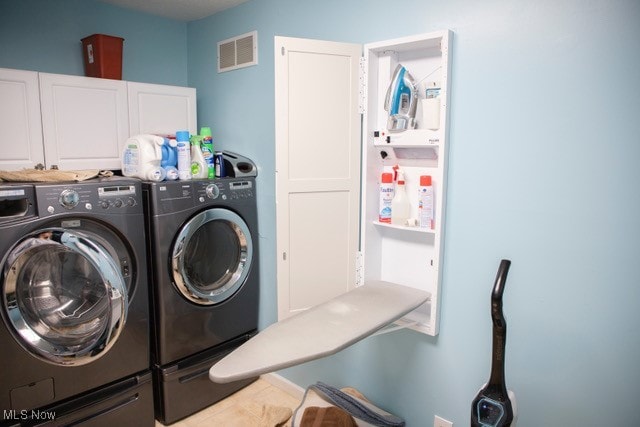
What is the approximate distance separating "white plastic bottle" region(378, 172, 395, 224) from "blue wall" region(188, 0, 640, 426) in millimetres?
308

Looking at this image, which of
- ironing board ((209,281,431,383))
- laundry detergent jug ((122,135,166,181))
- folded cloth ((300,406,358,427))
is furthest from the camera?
laundry detergent jug ((122,135,166,181))

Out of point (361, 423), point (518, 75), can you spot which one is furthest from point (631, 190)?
point (361, 423)

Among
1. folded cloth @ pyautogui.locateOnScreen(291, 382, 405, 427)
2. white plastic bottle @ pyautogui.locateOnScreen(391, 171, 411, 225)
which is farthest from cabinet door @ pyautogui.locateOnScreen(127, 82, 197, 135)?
folded cloth @ pyautogui.locateOnScreen(291, 382, 405, 427)

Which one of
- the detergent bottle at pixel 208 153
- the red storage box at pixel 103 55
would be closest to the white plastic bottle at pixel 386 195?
the detergent bottle at pixel 208 153

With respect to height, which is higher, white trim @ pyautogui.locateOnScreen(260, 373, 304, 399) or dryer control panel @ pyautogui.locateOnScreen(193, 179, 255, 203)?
dryer control panel @ pyautogui.locateOnScreen(193, 179, 255, 203)

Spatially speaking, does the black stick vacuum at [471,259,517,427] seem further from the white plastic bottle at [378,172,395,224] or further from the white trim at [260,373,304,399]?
the white trim at [260,373,304,399]

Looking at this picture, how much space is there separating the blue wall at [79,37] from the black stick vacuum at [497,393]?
2859 mm

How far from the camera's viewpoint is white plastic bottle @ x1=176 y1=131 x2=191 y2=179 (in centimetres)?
244

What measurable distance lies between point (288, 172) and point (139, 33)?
1887 mm

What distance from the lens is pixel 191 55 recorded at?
3309 mm

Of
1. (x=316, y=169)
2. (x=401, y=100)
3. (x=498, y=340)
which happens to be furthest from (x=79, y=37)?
(x=498, y=340)

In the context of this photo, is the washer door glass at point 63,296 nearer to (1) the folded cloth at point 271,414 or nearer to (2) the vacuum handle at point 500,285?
(1) the folded cloth at point 271,414

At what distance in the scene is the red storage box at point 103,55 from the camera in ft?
8.70

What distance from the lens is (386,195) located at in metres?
2.15
